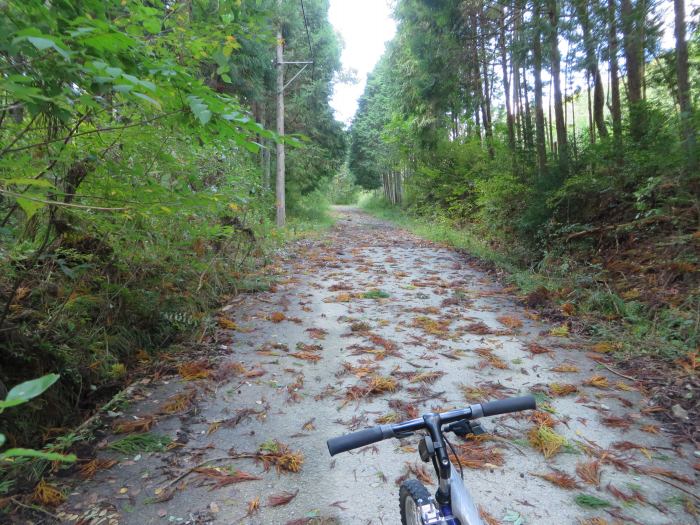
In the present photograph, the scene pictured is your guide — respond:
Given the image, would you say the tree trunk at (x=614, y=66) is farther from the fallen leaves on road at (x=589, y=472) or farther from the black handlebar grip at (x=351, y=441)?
the black handlebar grip at (x=351, y=441)

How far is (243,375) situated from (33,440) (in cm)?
175

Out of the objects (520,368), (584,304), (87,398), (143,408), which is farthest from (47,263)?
(584,304)

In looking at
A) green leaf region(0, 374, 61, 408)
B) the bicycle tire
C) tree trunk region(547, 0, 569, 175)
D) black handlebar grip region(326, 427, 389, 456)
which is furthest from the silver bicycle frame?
tree trunk region(547, 0, 569, 175)

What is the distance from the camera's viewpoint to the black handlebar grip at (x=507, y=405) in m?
1.61

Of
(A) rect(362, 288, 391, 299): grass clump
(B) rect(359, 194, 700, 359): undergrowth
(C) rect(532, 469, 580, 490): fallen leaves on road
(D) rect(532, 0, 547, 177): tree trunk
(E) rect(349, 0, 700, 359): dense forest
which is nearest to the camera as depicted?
(C) rect(532, 469, 580, 490): fallen leaves on road

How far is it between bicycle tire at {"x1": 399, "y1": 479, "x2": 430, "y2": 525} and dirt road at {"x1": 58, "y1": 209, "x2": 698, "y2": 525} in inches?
23.4

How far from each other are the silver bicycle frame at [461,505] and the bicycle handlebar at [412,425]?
248 mm

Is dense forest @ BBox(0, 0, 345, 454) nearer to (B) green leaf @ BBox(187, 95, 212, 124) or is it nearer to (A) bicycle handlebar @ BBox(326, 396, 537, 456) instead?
(B) green leaf @ BBox(187, 95, 212, 124)

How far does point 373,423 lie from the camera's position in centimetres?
348

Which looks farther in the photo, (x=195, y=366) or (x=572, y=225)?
(x=572, y=225)

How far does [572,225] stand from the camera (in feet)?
26.0

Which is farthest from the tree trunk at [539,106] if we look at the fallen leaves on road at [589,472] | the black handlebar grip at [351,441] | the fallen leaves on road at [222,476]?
the black handlebar grip at [351,441]

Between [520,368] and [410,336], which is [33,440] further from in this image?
[520,368]

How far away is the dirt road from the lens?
2.60 m
